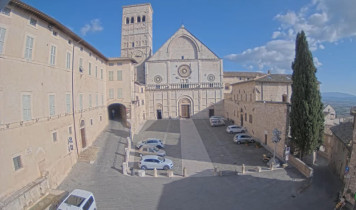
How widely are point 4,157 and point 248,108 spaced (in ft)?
86.3

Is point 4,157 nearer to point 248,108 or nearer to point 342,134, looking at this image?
point 342,134

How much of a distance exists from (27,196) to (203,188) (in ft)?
34.2

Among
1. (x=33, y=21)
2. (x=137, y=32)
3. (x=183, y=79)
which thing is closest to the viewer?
(x=33, y=21)

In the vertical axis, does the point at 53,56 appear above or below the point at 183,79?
below

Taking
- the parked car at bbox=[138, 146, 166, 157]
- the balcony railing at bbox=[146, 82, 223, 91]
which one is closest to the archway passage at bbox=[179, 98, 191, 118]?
the balcony railing at bbox=[146, 82, 223, 91]

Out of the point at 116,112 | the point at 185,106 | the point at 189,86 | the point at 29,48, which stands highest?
the point at 29,48

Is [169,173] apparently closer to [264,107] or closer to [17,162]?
[17,162]

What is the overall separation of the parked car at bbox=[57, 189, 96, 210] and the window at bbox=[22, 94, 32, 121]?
5.26 metres

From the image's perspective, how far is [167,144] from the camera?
24.1 m

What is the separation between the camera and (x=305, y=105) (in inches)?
656

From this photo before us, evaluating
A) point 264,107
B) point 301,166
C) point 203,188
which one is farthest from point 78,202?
point 264,107

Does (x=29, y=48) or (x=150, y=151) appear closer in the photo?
(x=29, y=48)

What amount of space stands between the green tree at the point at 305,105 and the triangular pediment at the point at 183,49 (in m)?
24.6

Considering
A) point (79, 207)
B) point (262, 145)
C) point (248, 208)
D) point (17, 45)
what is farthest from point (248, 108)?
point (17, 45)
